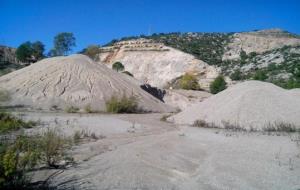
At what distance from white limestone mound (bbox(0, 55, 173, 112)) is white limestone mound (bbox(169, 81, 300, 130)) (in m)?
13.8

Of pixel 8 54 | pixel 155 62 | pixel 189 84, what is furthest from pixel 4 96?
pixel 8 54

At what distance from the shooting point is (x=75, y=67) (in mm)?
42406

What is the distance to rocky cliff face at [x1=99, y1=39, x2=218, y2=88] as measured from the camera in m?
78.2

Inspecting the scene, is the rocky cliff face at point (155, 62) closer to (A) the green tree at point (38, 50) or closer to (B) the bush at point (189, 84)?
(B) the bush at point (189, 84)

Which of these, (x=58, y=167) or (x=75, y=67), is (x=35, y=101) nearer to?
(x=75, y=67)

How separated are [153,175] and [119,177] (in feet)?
2.71

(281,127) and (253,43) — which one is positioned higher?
(253,43)

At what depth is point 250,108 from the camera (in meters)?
21.5

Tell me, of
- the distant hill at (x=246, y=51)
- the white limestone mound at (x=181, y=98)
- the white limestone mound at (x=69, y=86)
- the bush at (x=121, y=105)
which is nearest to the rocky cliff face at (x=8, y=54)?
the distant hill at (x=246, y=51)

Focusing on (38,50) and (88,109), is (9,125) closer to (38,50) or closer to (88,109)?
(88,109)

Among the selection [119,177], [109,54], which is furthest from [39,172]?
[109,54]

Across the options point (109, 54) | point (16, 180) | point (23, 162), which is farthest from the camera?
point (109, 54)

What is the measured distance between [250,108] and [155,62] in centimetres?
6584

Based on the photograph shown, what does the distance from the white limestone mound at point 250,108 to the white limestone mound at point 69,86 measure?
13770mm
